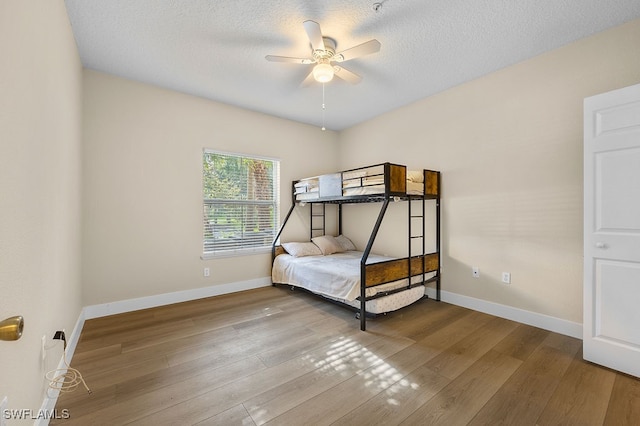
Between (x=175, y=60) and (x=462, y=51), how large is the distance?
284 centimetres

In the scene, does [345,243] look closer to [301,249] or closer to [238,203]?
[301,249]

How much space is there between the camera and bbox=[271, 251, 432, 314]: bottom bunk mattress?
2.74 m

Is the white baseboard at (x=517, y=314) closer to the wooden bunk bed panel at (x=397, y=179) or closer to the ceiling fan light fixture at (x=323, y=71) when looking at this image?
the wooden bunk bed panel at (x=397, y=179)

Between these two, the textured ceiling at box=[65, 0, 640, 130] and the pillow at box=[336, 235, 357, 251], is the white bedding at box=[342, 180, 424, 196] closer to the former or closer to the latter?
the textured ceiling at box=[65, 0, 640, 130]

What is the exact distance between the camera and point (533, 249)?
8.71ft

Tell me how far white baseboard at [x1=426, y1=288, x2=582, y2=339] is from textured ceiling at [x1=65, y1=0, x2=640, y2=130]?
2.58 m

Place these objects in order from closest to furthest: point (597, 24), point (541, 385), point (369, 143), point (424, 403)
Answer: point (424, 403)
point (541, 385)
point (597, 24)
point (369, 143)

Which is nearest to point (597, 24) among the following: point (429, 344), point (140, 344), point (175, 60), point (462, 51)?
point (462, 51)

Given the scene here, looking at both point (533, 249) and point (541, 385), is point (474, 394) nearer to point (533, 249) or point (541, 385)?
point (541, 385)

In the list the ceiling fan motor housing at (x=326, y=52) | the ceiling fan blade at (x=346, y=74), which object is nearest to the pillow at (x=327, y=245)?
the ceiling fan blade at (x=346, y=74)

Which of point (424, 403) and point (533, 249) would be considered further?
point (533, 249)

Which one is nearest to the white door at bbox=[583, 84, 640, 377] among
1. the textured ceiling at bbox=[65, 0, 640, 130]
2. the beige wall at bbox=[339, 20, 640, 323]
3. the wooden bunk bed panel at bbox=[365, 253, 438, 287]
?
the beige wall at bbox=[339, 20, 640, 323]

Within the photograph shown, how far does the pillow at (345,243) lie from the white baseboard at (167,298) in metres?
1.33

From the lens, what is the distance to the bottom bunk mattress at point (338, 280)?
108 inches
